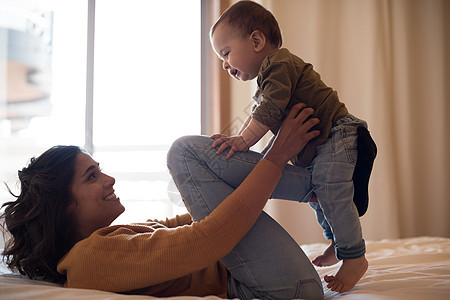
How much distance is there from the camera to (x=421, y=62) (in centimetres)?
295

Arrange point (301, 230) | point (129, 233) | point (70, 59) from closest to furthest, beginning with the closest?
1. point (129, 233)
2. point (301, 230)
3. point (70, 59)

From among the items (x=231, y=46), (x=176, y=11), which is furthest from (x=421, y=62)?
(x=231, y=46)

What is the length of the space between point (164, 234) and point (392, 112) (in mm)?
2530

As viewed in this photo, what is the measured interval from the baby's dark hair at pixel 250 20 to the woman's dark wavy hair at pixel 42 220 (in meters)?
0.66

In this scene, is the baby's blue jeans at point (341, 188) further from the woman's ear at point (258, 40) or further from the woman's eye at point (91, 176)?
the woman's eye at point (91, 176)

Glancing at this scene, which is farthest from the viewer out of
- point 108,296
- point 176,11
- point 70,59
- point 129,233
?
point 176,11

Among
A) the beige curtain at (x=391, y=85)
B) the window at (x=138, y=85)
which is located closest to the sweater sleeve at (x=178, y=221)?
the beige curtain at (x=391, y=85)

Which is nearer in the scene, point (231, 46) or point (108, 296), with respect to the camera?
point (108, 296)

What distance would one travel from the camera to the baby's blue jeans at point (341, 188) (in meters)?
1.05

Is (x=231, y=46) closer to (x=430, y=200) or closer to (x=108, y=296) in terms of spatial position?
(x=108, y=296)

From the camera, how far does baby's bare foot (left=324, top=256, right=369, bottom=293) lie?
39.9 inches

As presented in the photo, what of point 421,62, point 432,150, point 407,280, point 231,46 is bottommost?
point 407,280

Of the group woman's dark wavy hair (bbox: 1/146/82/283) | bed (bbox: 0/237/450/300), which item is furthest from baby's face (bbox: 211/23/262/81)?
bed (bbox: 0/237/450/300)

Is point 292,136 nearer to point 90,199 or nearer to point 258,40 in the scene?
point 258,40
